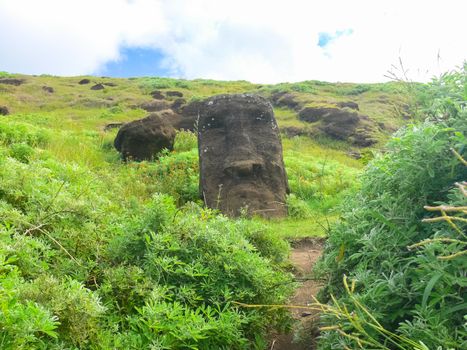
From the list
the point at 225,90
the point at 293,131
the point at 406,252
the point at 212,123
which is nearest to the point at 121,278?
the point at 406,252

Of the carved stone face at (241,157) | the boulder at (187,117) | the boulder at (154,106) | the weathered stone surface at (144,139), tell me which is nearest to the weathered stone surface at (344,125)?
the boulder at (187,117)

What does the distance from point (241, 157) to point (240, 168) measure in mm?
341

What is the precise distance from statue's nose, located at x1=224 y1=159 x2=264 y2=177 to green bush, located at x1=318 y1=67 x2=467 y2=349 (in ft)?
20.9

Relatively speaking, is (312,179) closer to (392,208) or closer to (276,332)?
(276,332)

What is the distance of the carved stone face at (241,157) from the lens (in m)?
9.98

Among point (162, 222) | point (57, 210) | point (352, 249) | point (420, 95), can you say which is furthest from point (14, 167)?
point (420, 95)

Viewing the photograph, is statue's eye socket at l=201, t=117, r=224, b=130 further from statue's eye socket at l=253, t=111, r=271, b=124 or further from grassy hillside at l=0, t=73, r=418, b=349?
grassy hillside at l=0, t=73, r=418, b=349

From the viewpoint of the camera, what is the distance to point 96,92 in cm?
4147

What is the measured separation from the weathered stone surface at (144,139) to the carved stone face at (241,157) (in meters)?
4.34

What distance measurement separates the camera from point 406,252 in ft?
9.19

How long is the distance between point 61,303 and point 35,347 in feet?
1.09

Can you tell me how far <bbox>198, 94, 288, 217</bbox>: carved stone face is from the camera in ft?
32.8

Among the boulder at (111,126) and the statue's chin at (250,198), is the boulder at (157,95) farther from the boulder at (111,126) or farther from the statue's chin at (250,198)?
the statue's chin at (250,198)

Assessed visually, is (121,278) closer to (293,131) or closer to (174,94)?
(293,131)
